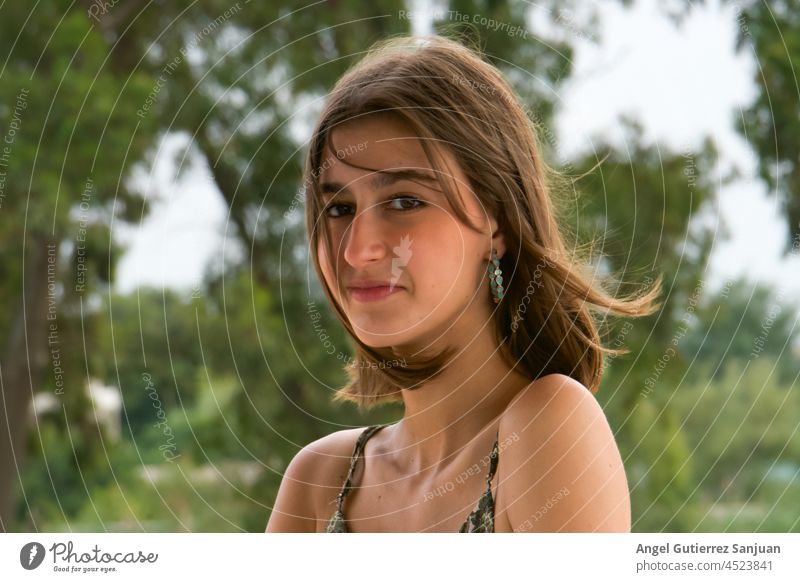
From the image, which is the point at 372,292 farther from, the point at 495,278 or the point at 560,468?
the point at 560,468

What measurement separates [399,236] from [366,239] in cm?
3

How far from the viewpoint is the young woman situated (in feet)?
2.53


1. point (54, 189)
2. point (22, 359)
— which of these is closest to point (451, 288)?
point (54, 189)

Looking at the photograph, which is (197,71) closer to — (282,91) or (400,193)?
(282,91)

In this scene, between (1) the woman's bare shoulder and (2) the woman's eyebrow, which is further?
(1) the woman's bare shoulder

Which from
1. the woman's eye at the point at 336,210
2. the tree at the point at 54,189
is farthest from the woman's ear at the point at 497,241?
the tree at the point at 54,189

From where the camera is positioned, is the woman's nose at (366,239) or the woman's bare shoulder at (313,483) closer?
the woman's nose at (366,239)

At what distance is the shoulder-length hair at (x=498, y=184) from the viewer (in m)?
0.80

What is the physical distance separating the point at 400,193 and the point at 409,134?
47 millimetres

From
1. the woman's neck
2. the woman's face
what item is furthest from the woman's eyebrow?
the woman's neck

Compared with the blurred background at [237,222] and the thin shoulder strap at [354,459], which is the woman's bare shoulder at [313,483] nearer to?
the thin shoulder strap at [354,459]
